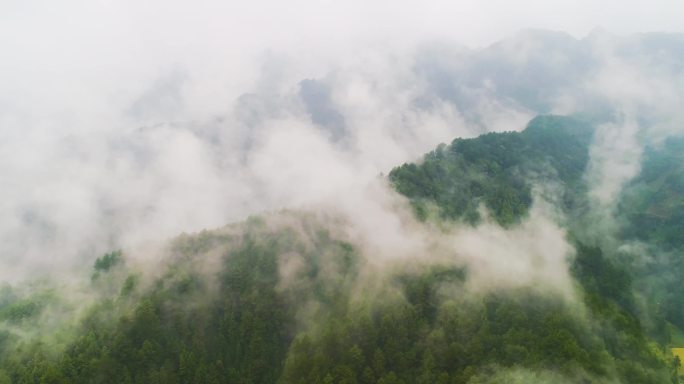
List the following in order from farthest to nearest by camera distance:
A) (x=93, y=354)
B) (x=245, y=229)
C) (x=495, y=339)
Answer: (x=245, y=229) < (x=93, y=354) < (x=495, y=339)

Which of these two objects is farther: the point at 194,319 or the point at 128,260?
the point at 128,260

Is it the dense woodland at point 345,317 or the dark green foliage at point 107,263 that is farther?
the dark green foliage at point 107,263

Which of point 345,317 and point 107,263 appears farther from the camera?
point 107,263

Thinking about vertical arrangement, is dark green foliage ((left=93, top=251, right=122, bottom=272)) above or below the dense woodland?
above

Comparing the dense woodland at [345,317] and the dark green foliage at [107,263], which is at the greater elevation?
the dark green foliage at [107,263]

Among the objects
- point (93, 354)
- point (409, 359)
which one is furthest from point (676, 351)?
point (93, 354)

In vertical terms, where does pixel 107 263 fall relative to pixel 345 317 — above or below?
above

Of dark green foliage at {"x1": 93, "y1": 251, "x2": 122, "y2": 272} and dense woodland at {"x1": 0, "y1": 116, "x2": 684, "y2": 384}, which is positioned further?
dark green foliage at {"x1": 93, "y1": 251, "x2": 122, "y2": 272}

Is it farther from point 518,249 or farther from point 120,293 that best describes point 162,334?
point 518,249
